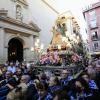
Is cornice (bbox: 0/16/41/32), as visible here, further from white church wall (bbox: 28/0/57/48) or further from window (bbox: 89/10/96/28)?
window (bbox: 89/10/96/28)

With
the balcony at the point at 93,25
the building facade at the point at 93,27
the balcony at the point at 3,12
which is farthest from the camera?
the balcony at the point at 93,25

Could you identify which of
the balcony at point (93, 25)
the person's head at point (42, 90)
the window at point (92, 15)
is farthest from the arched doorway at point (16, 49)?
the window at point (92, 15)

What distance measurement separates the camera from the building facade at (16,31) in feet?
48.4

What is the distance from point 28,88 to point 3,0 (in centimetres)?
1249

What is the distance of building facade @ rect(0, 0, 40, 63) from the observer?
14.7m

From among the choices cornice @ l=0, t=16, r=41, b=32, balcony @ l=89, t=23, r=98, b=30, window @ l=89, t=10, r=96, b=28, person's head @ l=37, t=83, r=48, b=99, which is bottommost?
person's head @ l=37, t=83, r=48, b=99

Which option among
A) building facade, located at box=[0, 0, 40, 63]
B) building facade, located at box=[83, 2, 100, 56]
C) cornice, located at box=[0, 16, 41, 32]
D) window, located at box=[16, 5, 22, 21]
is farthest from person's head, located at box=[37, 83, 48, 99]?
building facade, located at box=[83, 2, 100, 56]

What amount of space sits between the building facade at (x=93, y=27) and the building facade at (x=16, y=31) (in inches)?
539

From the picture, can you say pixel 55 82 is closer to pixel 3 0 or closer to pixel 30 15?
pixel 3 0

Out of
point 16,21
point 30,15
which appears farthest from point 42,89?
point 30,15

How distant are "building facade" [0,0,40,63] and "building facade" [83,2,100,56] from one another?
44.9 feet

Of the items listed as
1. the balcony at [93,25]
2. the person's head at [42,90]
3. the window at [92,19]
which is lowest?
the person's head at [42,90]

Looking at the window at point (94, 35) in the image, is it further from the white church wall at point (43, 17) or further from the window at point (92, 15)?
the white church wall at point (43, 17)

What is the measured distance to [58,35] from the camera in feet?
51.9
